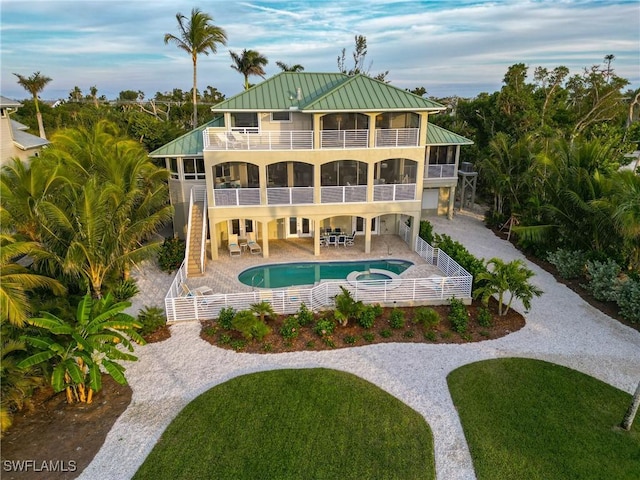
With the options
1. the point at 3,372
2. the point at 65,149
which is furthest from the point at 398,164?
the point at 3,372

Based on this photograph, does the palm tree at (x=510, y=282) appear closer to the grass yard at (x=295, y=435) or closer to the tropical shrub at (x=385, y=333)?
the tropical shrub at (x=385, y=333)

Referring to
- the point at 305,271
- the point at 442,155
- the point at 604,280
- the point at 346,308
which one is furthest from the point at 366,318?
the point at 442,155

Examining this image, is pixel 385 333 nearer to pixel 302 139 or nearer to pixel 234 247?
pixel 234 247

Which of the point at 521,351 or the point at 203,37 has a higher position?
the point at 203,37

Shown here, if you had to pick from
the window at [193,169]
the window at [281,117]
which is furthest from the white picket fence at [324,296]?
the window at [281,117]

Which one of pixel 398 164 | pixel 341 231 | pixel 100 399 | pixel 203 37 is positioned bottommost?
pixel 100 399

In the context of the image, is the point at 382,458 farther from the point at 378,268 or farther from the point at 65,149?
the point at 65,149
